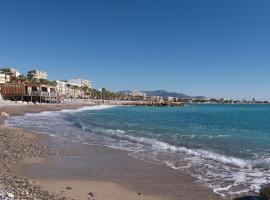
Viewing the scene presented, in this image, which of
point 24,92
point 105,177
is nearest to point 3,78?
point 24,92

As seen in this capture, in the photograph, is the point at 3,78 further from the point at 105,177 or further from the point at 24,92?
the point at 105,177

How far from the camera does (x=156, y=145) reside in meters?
21.4

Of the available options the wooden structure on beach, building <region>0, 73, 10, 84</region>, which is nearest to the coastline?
the wooden structure on beach

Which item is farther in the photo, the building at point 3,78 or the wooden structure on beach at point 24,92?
the building at point 3,78

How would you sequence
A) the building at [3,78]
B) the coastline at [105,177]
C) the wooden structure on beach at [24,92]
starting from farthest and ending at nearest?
the building at [3,78]
the wooden structure on beach at [24,92]
the coastline at [105,177]

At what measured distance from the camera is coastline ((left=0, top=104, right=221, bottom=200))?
10484 millimetres

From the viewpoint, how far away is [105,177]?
12625 mm

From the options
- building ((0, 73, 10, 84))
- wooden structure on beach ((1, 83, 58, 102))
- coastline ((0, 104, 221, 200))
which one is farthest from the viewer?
building ((0, 73, 10, 84))

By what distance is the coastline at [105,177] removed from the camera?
10.5 m

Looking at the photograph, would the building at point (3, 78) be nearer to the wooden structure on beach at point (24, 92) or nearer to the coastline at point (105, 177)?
the wooden structure on beach at point (24, 92)

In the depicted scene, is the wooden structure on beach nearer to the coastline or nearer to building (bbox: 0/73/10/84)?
building (bbox: 0/73/10/84)

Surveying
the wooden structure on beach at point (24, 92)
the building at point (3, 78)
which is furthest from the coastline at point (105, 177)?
A: the building at point (3, 78)

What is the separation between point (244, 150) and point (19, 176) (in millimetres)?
13321

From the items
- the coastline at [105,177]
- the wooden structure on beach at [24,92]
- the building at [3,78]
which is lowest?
the coastline at [105,177]
